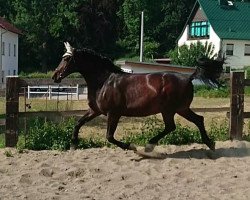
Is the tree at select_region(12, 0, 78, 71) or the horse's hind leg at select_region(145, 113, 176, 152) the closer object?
the horse's hind leg at select_region(145, 113, 176, 152)

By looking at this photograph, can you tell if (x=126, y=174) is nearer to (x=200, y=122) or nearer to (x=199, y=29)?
(x=200, y=122)

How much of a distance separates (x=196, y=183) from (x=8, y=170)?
263 centimetres

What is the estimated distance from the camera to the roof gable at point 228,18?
55.9 metres

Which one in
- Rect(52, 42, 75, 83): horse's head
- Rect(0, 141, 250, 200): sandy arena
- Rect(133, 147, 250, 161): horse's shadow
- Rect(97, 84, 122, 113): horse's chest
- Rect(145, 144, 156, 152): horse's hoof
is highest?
Rect(52, 42, 75, 83): horse's head

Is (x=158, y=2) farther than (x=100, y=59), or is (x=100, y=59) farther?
(x=158, y=2)

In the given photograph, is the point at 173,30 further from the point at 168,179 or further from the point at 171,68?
the point at 168,179

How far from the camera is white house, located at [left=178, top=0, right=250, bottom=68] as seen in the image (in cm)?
5538

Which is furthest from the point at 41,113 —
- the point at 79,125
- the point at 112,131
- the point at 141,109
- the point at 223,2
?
the point at 223,2

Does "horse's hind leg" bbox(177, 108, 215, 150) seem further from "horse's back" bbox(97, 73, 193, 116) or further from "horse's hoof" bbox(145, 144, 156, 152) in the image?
"horse's hoof" bbox(145, 144, 156, 152)

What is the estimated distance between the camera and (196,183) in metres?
6.66

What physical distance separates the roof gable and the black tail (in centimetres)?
4686

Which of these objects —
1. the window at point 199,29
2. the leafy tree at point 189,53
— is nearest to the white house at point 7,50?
the leafy tree at point 189,53

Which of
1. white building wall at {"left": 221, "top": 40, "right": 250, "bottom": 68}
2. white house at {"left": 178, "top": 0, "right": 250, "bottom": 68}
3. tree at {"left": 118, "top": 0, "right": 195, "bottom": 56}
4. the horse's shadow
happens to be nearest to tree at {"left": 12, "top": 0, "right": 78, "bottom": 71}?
tree at {"left": 118, "top": 0, "right": 195, "bottom": 56}

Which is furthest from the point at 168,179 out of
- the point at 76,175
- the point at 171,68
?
the point at 171,68
